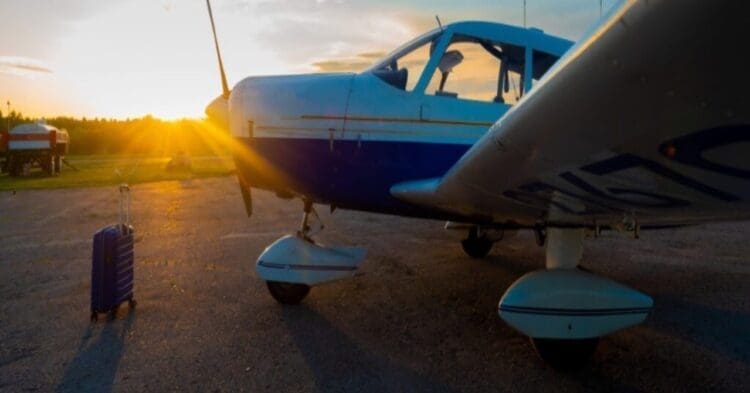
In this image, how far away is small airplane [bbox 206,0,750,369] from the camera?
160 centimetres

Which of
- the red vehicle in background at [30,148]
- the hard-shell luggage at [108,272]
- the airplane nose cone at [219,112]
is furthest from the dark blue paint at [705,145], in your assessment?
the red vehicle in background at [30,148]

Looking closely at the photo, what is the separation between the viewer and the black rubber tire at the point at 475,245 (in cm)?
725

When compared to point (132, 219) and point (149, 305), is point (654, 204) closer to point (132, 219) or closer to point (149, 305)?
point (149, 305)

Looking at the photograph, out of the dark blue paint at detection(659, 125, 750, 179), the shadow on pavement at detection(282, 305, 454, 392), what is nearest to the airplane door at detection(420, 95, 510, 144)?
the shadow on pavement at detection(282, 305, 454, 392)

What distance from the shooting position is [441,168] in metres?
4.40

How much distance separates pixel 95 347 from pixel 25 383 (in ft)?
2.06

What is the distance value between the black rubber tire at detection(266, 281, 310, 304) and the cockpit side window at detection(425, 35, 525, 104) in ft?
7.16

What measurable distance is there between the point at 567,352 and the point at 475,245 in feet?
11.8

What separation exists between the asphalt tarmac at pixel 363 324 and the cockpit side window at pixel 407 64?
2.06 m

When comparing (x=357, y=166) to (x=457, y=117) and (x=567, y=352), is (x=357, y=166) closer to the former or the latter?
(x=457, y=117)

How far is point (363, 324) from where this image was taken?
462cm

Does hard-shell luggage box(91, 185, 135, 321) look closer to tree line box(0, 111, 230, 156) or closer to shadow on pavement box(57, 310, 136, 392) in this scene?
shadow on pavement box(57, 310, 136, 392)

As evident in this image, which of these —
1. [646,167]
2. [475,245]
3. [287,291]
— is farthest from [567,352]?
[475,245]

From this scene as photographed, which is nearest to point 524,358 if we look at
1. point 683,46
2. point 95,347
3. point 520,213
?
point 520,213
